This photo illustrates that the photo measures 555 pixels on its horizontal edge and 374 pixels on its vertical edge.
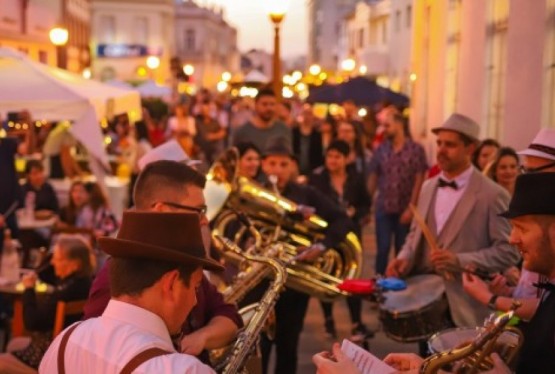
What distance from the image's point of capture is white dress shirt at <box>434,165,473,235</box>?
21.6ft

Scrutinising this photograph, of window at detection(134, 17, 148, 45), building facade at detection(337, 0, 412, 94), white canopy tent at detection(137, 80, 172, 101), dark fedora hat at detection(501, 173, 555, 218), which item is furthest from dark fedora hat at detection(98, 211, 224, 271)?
window at detection(134, 17, 148, 45)

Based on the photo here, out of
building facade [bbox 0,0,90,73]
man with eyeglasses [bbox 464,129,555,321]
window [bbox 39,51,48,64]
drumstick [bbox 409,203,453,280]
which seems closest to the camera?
man with eyeglasses [bbox 464,129,555,321]

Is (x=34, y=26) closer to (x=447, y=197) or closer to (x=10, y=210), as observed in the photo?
(x=10, y=210)

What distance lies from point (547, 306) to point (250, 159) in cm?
486

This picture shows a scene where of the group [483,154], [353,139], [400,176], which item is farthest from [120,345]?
[353,139]

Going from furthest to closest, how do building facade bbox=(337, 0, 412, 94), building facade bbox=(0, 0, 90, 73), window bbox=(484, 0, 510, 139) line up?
building facade bbox=(337, 0, 412, 94) < building facade bbox=(0, 0, 90, 73) < window bbox=(484, 0, 510, 139)

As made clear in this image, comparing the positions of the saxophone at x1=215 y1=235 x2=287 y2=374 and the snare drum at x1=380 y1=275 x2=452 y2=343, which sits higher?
the saxophone at x1=215 y1=235 x2=287 y2=374

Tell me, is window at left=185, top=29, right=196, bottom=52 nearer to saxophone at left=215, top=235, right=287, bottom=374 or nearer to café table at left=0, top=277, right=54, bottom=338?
café table at left=0, top=277, right=54, bottom=338

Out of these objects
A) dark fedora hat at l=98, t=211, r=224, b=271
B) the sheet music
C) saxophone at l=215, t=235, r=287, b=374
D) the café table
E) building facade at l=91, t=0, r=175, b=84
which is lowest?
the café table

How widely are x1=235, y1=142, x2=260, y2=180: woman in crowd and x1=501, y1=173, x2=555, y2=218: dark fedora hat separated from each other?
452 cm

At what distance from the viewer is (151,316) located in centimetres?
306

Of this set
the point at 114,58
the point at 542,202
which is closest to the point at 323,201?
the point at 542,202

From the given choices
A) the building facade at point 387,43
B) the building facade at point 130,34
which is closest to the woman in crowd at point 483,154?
the building facade at point 387,43

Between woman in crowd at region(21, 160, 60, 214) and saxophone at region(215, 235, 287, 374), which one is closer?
saxophone at region(215, 235, 287, 374)
